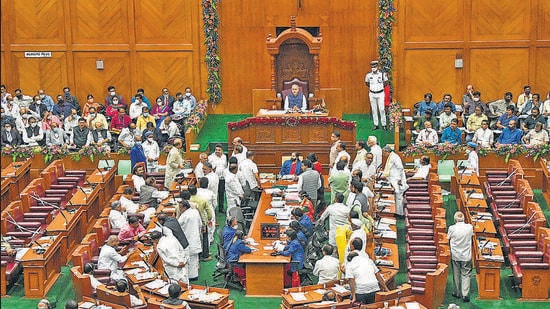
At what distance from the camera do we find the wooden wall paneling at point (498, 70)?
27172 millimetres

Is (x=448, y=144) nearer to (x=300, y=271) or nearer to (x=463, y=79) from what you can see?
(x=463, y=79)

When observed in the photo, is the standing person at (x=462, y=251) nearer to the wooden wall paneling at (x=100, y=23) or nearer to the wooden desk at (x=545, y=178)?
the wooden desk at (x=545, y=178)

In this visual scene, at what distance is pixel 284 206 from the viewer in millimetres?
19844

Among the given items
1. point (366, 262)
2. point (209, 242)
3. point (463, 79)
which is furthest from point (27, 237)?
point (463, 79)

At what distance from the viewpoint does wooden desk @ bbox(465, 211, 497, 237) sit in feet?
60.5

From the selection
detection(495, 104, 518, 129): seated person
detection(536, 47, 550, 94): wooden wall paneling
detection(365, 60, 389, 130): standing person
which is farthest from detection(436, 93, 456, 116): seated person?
detection(536, 47, 550, 94): wooden wall paneling

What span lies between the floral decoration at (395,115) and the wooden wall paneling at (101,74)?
7108 millimetres

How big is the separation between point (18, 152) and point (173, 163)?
4.80 m

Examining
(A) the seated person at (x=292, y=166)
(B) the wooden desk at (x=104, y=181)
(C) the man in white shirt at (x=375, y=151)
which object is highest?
(C) the man in white shirt at (x=375, y=151)

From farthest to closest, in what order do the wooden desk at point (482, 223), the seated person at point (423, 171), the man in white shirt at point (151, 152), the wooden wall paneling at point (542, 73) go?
the wooden wall paneling at point (542, 73), the man in white shirt at point (151, 152), the seated person at point (423, 171), the wooden desk at point (482, 223)

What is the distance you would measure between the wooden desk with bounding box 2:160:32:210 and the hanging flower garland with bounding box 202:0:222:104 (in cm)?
634

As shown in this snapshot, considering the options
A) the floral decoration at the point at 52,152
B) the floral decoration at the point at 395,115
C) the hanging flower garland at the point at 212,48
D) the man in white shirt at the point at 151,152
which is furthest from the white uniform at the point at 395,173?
the hanging flower garland at the point at 212,48

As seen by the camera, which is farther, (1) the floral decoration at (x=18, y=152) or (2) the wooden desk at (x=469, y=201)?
(1) the floral decoration at (x=18, y=152)

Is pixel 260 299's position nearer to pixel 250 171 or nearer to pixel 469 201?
pixel 250 171
